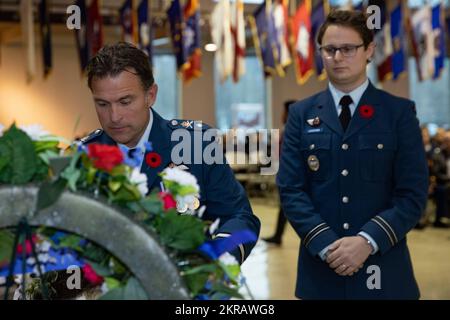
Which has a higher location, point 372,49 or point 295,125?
Result: point 372,49

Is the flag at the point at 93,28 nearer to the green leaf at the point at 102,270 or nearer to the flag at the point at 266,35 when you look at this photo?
the flag at the point at 266,35

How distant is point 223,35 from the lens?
1469cm

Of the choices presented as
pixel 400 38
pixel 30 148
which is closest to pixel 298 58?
pixel 400 38

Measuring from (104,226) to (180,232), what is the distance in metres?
0.14

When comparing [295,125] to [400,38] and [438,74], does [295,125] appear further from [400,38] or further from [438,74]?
[438,74]

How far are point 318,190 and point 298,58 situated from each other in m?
12.0

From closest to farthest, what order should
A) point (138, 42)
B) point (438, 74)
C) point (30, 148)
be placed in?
point (30, 148), point (138, 42), point (438, 74)

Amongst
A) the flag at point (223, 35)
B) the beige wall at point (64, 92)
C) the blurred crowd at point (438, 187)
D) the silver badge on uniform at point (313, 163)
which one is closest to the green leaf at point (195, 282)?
the silver badge on uniform at point (313, 163)

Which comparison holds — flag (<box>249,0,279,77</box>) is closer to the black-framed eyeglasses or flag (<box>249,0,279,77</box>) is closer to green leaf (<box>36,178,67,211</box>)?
the black-framed eyeglasses

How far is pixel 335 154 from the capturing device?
268cm

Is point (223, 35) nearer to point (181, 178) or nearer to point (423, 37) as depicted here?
point (423, 37)

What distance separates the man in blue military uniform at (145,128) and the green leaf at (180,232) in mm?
524

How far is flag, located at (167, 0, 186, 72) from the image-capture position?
12.9 metres

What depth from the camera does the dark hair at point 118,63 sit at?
185cm
